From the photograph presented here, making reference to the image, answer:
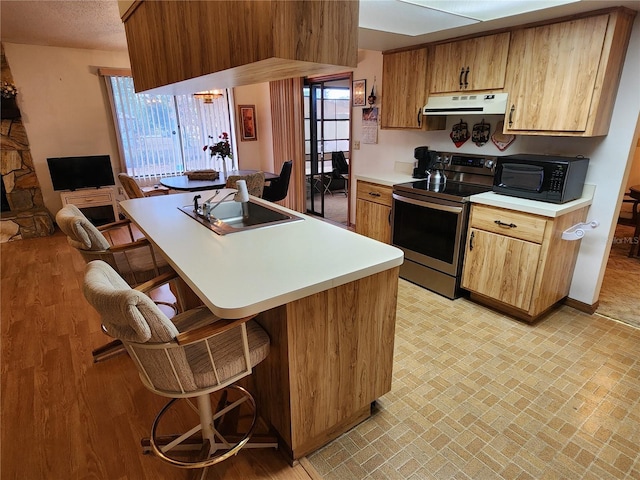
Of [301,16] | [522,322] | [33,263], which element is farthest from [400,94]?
[33,263]


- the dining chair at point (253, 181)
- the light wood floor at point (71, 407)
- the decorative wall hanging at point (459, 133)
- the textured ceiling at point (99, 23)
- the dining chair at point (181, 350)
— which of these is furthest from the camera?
the dining chair at point (253, 181)

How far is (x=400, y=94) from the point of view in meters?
3.53

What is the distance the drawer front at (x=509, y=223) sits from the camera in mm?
2484

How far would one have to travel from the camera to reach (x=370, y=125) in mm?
4336

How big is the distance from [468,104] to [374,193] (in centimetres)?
115

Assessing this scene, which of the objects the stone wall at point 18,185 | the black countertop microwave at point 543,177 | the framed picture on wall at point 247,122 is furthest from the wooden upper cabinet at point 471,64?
the stone wall at point 18,185

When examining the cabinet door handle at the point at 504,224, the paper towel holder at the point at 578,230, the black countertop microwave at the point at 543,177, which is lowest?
the paper towel holder at the point at 578,230

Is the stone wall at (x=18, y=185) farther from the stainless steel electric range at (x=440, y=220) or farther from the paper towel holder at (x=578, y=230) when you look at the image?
the paper towel holder at (x=578, y=230)

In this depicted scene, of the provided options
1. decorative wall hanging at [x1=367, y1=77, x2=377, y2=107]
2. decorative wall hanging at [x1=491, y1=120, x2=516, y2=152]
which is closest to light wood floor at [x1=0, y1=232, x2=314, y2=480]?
decorative wall hanging at [x1=491, y1=120, x2=516, y2=152]

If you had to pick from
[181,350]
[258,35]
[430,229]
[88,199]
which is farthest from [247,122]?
[181,350]

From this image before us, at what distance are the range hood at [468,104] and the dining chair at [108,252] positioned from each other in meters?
Result: 2.56

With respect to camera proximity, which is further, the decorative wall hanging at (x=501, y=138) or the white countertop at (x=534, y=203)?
the decorative wall hanging at (x=501, y=138)

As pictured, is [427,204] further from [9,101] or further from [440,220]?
[9,101]

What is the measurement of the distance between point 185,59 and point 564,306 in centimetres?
331
